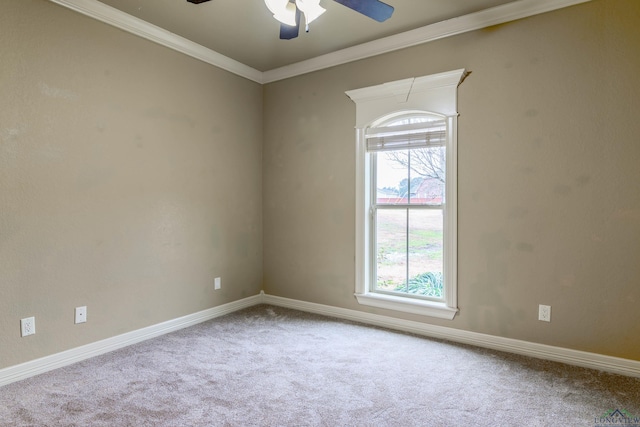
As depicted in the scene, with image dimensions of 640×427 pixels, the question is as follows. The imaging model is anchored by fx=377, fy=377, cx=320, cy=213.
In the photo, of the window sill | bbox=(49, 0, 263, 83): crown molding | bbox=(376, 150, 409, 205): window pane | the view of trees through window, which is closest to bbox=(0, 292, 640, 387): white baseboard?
the window sill

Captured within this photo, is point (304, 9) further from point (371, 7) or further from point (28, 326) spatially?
point (28, 326)

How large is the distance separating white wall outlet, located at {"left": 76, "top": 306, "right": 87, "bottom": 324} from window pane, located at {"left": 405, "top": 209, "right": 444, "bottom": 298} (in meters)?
2.63

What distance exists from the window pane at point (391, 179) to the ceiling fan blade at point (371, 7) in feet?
5.02

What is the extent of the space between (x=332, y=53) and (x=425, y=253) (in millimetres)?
2119

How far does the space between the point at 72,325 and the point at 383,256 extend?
259cm

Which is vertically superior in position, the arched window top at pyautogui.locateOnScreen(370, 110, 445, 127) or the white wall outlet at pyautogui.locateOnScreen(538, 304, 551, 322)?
the arched window top at pyautogui.locateOnScreen(370, 110, 445, 127)

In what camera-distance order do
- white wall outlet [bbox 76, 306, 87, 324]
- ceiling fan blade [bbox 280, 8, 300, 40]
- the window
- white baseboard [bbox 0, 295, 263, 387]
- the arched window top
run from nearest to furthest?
ceiling fan blade [bbox 280, 8, 300, 40]
white baseboard [bbox 0, 295, 263, 387]
white wall outlet [bbox 76, 306, 87, 324]
the window
the arched window top

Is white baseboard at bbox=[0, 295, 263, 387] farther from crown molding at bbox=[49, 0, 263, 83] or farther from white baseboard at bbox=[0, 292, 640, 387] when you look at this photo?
crown molding at bbox=[49, 0, 263, 83]

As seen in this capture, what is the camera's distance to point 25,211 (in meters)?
2.48

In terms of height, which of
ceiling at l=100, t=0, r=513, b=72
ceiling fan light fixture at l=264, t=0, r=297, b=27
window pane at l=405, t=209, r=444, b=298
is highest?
ceiling at l=100, t=0, r=513, b=72

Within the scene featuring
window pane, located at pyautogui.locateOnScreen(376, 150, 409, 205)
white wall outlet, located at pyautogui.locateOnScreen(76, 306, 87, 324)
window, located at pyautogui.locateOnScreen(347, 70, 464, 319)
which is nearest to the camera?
white wall outlet, located at pyautogui.locateOnScreen(76, 306, 87, 324)

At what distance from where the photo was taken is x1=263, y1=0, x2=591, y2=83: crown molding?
2.76 metres

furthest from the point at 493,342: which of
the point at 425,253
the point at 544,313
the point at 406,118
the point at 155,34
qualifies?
the point at 155,34

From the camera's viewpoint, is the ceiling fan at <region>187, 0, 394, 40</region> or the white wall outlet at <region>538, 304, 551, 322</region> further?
the white wall outlet at <region>538, 304, 551, 322</region>
